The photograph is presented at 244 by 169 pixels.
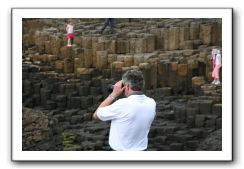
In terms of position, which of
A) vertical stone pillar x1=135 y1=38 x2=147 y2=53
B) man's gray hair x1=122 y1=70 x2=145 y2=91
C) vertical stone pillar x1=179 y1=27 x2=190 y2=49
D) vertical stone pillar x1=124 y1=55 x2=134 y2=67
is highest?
vertical stone pillar x1=179 y1=27 x2=190 y2=49

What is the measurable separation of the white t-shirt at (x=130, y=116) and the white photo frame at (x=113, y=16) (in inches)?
23.5

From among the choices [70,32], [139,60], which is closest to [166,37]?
[139,60]

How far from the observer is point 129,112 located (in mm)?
4820

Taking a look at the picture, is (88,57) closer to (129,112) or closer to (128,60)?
(128,60)

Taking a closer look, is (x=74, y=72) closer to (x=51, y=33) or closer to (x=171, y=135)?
(x=51, y=33)

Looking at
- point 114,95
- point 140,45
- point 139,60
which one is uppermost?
point 140,45

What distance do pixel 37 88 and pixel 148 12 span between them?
0.97 meters

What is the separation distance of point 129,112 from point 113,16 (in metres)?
0.98

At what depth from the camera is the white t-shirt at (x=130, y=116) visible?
4.80 meters

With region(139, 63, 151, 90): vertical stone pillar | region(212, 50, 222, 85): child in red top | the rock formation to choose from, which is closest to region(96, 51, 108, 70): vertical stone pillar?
the rock formation

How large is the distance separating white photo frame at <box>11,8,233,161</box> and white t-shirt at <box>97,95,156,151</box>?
0.60 meters

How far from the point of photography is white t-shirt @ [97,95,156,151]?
4805mm

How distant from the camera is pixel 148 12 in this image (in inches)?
217

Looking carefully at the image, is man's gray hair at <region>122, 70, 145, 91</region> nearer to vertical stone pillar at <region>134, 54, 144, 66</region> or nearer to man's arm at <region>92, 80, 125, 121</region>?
man's arm at <region>92, 80, 125, 121</region>
